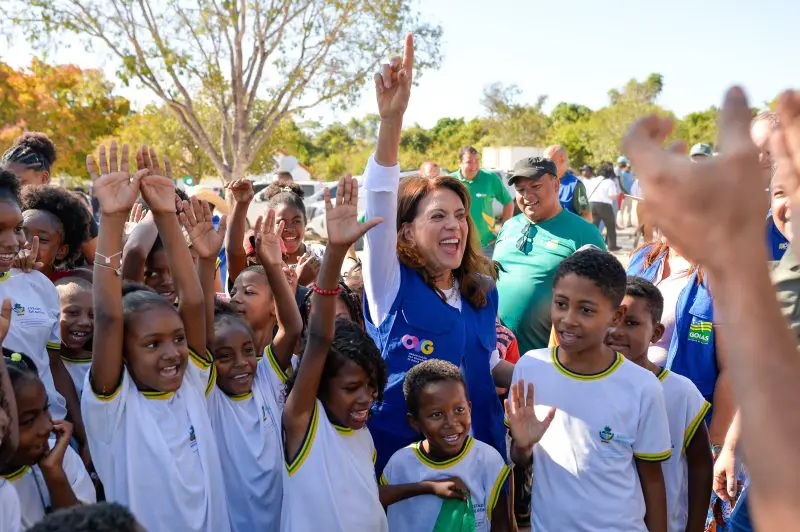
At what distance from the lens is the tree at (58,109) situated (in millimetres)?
21516

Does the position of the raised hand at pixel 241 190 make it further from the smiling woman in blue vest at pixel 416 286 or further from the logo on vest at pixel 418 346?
the logo on vest at pixel 418 346

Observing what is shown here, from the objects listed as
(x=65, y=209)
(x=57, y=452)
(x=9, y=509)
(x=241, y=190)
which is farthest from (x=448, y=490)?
(x=65, y=209)

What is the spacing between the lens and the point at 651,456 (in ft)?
8.64

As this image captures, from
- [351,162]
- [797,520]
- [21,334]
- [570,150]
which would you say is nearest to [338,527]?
[21,334]

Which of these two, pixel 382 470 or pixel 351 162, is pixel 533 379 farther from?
pixel 351 162

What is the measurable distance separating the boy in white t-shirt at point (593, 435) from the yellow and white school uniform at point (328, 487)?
588mm

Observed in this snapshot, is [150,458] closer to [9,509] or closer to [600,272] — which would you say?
[9,509]

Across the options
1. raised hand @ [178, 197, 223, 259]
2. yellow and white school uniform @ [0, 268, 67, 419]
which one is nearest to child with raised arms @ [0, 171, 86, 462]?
yellow and white school uniform @ [0, 268, 67, 419]

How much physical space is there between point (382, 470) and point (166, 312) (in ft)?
3.77

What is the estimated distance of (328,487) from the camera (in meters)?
2.64

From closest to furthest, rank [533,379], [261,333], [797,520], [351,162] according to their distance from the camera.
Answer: [797,520] → [533,379] → [261,333] → [351,162]

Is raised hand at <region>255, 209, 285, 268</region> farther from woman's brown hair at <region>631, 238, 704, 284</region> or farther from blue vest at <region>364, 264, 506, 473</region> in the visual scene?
woman's brown hair at <region>631, 238, 704, 284</region>

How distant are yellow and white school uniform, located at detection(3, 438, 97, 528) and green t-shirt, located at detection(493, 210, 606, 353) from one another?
2851 mm

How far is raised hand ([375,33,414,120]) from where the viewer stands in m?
2.83
